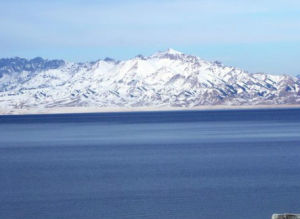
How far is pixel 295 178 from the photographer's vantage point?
2562 inches

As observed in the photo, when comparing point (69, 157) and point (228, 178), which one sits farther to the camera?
point (69, 157)

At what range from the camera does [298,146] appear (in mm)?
108938

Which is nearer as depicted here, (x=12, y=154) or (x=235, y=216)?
(x=235, y=216)

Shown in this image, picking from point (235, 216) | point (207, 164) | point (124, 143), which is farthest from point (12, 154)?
point (235, 216)

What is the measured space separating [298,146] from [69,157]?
3447cm

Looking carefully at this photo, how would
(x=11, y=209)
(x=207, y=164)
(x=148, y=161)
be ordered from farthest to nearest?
(x=148, y=161), (x=207, y=164), (x=11, y=209)

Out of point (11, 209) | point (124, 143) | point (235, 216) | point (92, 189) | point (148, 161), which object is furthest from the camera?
point (124, 143)

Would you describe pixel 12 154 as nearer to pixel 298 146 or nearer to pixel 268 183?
pixel 298 146

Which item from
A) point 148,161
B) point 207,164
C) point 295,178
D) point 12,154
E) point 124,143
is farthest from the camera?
point 124,143

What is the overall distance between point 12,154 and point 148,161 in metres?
26.9

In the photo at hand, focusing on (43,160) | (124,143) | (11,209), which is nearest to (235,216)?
(11,209)

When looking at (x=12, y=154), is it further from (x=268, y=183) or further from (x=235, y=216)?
(x=235, y=216)

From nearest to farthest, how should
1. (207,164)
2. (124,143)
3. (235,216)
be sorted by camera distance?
(235,216), (207,164), (124,143)

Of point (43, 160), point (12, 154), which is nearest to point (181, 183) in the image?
point (43, 160)
